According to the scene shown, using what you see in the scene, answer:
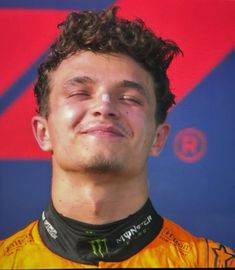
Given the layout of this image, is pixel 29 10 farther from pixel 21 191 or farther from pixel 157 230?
pixel 157 230

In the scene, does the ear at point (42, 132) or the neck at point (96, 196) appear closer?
the neck at point (96, 196)

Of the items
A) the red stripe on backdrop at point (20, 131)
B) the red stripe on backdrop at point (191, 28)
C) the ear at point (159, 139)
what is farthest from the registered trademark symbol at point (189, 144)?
the red stripe on backdrop at point (20, 131)

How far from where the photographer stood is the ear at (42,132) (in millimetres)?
1304

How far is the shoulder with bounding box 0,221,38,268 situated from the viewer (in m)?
1.23

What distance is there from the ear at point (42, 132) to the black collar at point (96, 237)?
20cm

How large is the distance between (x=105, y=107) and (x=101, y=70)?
147 mm

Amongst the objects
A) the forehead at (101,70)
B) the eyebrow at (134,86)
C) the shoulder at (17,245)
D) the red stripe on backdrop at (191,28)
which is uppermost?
the red stripe on backdrop at (191,28)

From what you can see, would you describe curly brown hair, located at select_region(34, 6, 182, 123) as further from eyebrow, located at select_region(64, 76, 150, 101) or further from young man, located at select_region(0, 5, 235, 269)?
eyebrow, located at select_region(64, 76, 150, 101)

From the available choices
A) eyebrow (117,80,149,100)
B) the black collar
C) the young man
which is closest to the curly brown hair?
the young man

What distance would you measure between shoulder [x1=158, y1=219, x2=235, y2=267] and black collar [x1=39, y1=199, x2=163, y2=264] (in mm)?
60

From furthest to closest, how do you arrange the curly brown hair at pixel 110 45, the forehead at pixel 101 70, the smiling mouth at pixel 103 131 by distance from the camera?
the curly brown hair at pixel 110 45, the forehead at pixel 101 70, the smiling mouth at pixel 103 131

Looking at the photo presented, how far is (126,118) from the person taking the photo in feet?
3.85

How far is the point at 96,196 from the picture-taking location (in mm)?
1189

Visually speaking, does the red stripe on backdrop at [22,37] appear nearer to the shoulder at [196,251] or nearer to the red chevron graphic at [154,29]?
the red chevron graphic at [154,29]
